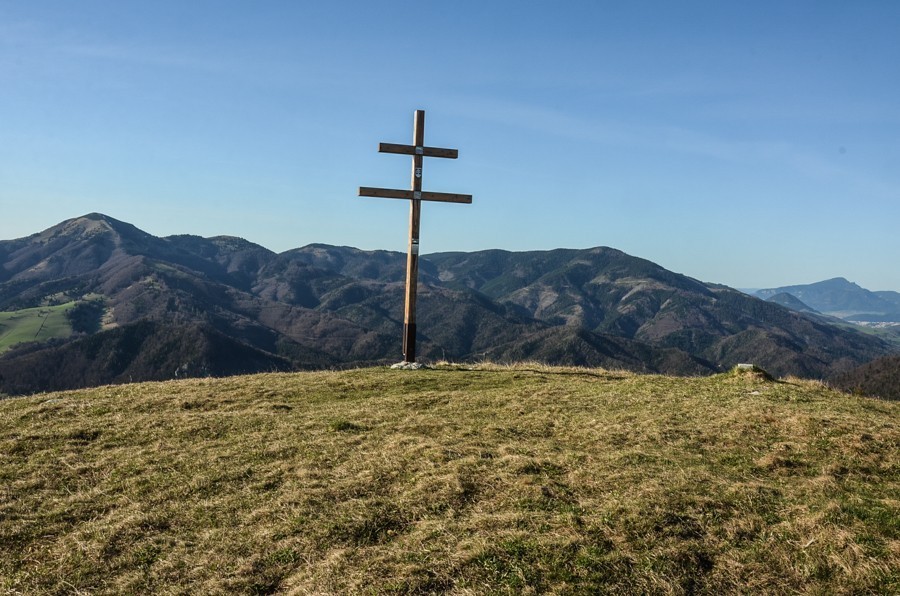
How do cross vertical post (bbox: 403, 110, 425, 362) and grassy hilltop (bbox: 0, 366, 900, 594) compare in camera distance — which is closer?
grassy hilltop (bbox: 0, 366, 900, 594)

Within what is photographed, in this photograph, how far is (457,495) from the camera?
11.1m

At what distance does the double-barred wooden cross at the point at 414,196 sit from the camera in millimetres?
25547

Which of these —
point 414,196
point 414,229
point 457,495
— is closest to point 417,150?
point 414,196

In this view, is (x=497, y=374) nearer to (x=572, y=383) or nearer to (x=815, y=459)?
(x=572, y=383)

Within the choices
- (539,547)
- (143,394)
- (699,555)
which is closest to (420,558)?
(539,547)

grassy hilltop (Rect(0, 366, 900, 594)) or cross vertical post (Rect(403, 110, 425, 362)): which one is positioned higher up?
cross vertical post (Rect(403, 110, 425, 362))

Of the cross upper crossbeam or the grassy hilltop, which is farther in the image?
the cross upper crossbeam

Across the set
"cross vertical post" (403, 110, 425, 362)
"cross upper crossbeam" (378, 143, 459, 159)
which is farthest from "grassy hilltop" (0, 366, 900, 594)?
"cross upper crossbeam" (378, 143, 459, 159)

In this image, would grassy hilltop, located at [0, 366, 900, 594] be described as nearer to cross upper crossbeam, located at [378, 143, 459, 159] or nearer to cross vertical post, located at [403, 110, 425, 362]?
cross vertical post, located at [403, 110, 425, 362]

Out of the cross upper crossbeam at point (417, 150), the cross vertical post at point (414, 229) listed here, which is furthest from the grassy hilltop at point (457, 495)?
the cross upper crossbeam at point (417, 150)

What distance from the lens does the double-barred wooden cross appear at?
25547mm

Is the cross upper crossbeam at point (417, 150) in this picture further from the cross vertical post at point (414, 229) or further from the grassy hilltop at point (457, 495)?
the grassy hilltop at point (457, 495)

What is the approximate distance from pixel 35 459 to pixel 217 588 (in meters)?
7.80

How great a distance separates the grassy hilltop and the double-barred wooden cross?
292 inches
